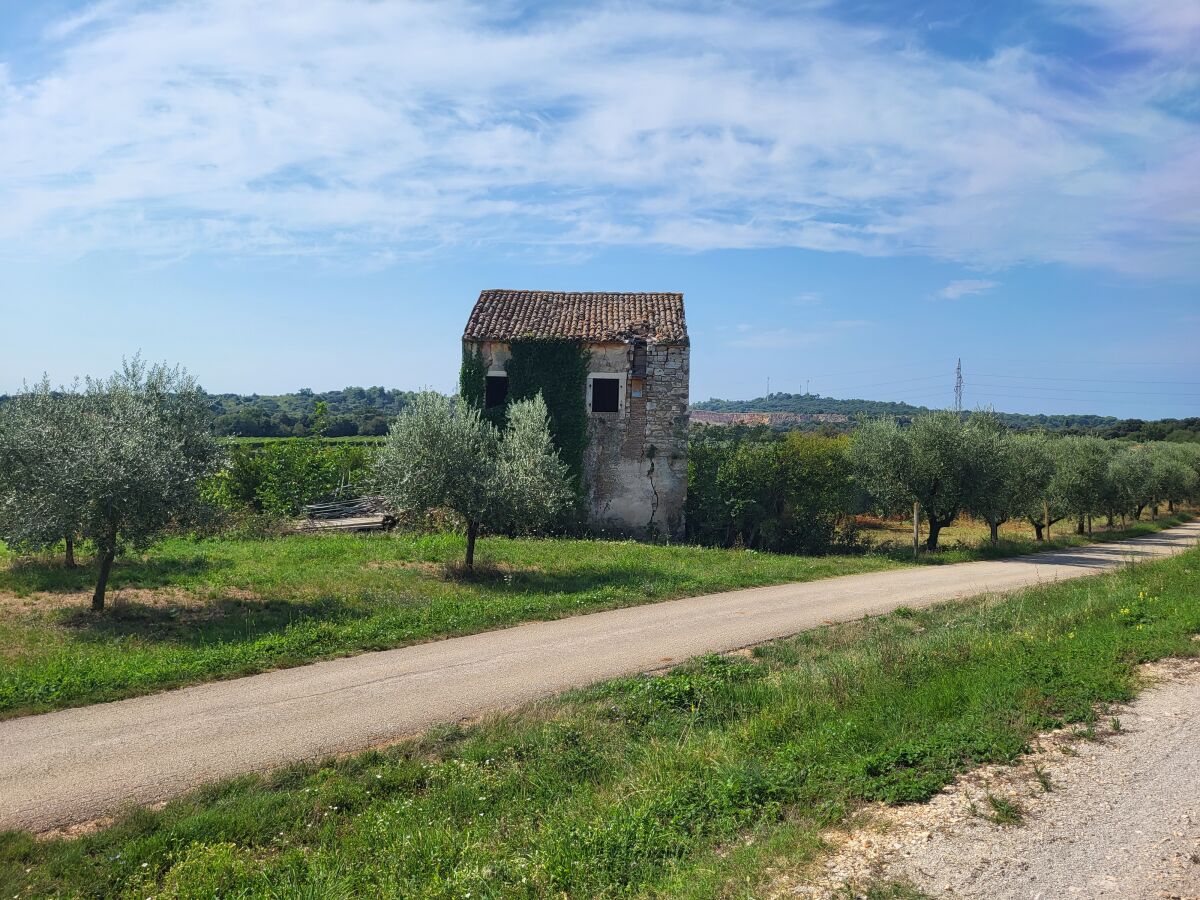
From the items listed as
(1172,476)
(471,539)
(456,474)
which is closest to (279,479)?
(471,539)

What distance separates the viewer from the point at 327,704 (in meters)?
9.10

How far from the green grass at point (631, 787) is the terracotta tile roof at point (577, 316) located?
57.2ft

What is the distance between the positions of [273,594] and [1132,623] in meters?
12.8

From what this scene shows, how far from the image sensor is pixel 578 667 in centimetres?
1055

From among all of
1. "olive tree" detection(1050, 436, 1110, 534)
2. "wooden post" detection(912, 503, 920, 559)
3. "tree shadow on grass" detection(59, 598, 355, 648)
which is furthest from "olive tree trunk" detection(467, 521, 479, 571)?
"olive tree" detection(1050, 436, 1110, 534)

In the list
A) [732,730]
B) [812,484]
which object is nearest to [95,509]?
[732,730]

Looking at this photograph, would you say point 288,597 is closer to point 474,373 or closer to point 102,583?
point 102,583

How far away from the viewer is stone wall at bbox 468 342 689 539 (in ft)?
84.1

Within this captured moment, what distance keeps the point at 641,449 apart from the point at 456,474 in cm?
1041

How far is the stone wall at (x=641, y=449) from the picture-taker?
2562 cm

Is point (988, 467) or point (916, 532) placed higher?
point (988, 467)

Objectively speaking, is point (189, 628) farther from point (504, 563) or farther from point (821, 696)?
point (821, 696)

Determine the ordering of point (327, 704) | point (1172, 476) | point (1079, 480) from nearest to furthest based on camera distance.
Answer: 1. point (327, 704)
2. point (1079, 480)
3. point (1172, 476)

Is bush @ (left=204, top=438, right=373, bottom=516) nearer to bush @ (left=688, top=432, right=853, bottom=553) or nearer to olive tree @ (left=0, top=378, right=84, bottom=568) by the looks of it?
olive tree @ (left=0, top=378, right=84, bottom=568)
